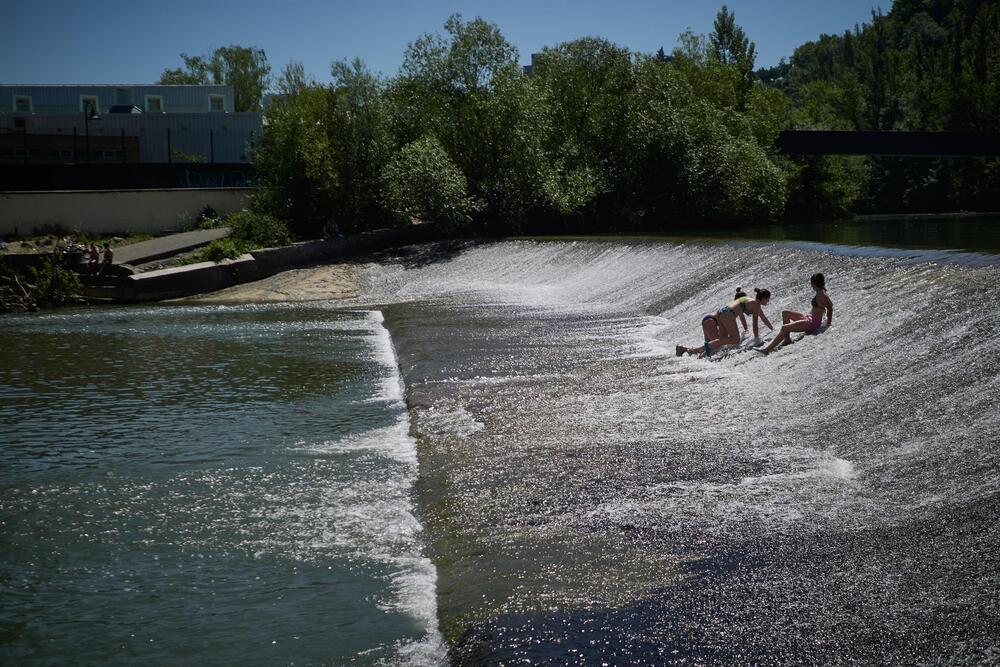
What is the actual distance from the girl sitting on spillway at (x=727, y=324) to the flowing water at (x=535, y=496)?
1.98ft

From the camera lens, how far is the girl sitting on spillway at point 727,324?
16172 millimetres

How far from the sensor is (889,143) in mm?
52594

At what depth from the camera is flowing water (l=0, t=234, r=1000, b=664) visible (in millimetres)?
7141

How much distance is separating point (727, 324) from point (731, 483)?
678 cm

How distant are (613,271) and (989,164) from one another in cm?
4427

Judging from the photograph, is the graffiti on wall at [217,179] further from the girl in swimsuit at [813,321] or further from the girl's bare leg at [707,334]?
the girl in swimsuit at [813,321]

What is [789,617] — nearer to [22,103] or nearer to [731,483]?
[731,483]

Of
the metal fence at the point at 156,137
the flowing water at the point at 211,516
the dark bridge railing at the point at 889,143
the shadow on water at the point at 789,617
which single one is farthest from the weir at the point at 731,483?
the metal fence at the point at 156,137

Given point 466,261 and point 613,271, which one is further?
point 466,261

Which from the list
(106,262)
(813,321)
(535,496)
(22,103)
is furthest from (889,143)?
(22,103)

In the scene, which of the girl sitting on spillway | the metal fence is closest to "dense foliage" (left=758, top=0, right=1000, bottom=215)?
the metal fence

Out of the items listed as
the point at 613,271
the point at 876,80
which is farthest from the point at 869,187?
the point at 613,271

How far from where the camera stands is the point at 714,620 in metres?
6.98

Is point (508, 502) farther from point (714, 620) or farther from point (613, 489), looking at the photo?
point (714, 620)
